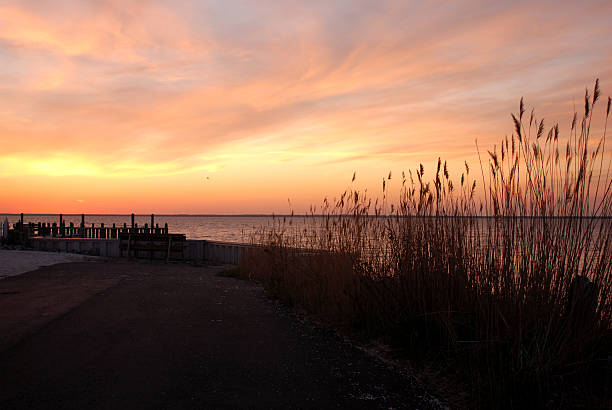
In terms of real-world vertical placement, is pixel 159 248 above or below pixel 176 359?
above

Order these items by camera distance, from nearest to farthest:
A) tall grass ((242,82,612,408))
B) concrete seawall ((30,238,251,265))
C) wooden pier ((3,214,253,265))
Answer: tall grass ((242,82,612,408)), concrete seawall ((30,238,251,265)), wooden pier ((3,214,253,265))

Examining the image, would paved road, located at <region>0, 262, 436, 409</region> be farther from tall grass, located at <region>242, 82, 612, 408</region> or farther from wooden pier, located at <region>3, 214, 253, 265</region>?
wooden pier, located at <region>3, 214, 253, 265</region>

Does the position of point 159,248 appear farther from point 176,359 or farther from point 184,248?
point 176,359

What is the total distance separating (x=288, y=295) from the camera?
742cm

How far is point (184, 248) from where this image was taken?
17.8 meters

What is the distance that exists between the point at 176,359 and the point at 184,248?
Answer: 1386 cm

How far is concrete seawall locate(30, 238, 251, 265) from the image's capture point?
16.5m

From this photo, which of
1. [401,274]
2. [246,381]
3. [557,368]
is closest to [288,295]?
[401,274]

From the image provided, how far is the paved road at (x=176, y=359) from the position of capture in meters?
3.42

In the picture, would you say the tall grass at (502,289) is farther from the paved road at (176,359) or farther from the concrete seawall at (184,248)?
the concrete seawall at (184,248)

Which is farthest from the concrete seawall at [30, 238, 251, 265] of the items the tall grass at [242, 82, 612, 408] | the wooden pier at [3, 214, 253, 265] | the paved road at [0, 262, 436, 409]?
the tall grass at [242, 82, 612, 408]

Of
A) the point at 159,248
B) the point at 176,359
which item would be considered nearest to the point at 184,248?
the point at 159,248

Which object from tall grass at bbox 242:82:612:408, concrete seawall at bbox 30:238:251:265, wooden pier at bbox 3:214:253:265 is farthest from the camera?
wooden pier at bbox 3:214:253:265

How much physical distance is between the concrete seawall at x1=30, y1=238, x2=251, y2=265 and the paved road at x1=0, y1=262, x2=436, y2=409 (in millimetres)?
8330
